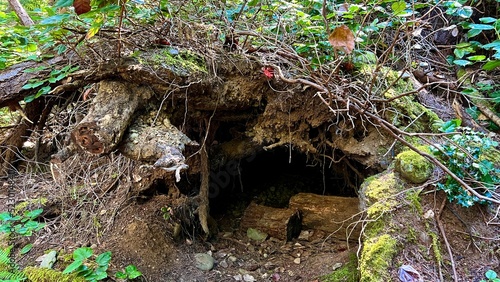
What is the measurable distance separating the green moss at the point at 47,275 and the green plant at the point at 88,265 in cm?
4

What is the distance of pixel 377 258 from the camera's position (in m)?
1.77

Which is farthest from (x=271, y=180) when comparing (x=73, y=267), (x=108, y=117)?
(x=108, y=117)

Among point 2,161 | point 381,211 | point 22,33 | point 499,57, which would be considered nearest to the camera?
point 381,211

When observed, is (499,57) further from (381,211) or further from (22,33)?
(22,33)

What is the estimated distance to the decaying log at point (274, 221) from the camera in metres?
3.28

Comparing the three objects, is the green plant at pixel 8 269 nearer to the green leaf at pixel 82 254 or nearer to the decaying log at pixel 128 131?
the green leaf at pixel 82 254

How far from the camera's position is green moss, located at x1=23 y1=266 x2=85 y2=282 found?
229 centimetres

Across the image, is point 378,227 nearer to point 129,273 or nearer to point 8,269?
point 129,273

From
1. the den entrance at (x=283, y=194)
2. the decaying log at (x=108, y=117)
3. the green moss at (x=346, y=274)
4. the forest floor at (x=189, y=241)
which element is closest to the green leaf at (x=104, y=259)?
the forest floor at (x=189, y=241)

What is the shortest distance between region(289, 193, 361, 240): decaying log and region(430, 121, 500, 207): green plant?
1234 millimetres

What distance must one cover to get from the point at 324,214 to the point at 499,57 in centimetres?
194

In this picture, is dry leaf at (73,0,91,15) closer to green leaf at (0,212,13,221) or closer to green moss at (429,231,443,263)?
green moss at (429,231,443,263)

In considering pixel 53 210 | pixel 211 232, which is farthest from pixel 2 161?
pixel 211 232

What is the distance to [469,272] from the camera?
1795mm
